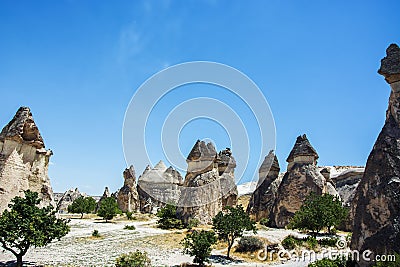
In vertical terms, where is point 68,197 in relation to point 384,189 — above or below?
below

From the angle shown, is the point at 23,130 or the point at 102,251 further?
the point at 23,130

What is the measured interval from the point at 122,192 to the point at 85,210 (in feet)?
25.2

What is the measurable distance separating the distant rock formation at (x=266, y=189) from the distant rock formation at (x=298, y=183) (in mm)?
4725

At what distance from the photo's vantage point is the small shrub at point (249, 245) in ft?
56.9

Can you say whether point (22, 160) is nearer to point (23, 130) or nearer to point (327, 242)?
point (23, 130)

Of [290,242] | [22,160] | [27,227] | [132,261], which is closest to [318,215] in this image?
[290,242]

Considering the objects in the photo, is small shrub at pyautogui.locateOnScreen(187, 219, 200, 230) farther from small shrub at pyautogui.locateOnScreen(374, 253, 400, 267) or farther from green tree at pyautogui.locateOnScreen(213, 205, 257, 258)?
small shrub at pyautogui.locateOnScreen(374, 253, 400, 267)

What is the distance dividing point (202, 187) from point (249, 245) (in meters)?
10.4

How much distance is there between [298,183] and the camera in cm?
2811

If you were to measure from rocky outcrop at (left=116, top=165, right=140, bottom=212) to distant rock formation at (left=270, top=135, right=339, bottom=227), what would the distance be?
24.2m

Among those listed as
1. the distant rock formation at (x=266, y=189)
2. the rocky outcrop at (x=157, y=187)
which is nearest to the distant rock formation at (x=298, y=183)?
the distant rock formation at (x=266, y=189)

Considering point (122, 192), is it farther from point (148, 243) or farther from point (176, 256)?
point (176, 256)

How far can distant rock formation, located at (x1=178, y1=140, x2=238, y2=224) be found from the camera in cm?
2720

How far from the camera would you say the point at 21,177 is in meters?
20.9
